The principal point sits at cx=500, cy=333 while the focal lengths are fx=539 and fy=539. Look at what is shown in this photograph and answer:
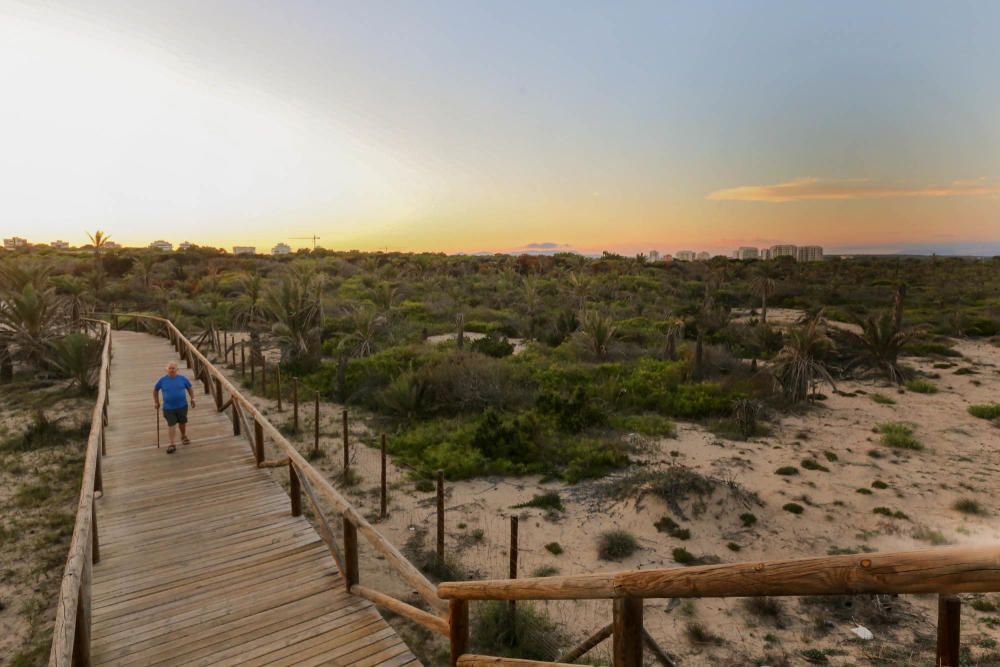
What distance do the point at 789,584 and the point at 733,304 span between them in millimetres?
34558

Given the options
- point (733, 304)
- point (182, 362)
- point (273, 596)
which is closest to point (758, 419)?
point (273, 596)

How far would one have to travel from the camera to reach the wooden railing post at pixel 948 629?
2.05 metres

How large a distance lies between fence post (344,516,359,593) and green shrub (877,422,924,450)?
1094 cm

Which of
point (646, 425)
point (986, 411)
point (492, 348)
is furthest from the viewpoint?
point (492, 348)

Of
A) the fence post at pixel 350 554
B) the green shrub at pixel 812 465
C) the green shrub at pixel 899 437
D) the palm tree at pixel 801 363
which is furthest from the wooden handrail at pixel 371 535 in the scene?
the palm tree at pixel 801 363

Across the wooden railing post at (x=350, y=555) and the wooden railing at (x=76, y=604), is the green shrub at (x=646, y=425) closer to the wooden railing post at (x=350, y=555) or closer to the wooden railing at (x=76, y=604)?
the wooden railing post at (x=350, y=555)

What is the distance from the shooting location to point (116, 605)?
4.93 meters

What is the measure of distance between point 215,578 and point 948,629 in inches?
228

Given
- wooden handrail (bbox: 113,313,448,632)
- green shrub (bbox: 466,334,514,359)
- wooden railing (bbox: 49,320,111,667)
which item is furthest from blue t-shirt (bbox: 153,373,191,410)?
green shrub (bbox: 466,334,514,359)

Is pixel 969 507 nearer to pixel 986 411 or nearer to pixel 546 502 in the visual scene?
pixel 986 411

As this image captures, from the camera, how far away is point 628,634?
2041mm

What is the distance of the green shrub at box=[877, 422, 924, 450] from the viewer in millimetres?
10898

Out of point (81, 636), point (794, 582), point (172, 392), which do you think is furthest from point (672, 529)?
point (172, 392)

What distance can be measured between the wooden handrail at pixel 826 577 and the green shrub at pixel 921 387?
16.5 m
